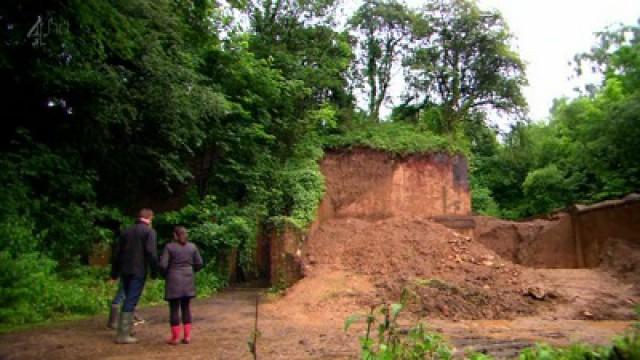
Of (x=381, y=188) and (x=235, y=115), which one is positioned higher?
(x=235, y=115)

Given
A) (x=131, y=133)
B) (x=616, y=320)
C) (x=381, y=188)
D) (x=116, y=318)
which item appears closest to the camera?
(x=116, y=318)

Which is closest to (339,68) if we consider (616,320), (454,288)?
(454,288)

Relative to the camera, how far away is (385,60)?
24.7 metres

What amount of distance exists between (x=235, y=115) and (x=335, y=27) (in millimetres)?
6190

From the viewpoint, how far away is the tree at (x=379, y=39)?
24188mm

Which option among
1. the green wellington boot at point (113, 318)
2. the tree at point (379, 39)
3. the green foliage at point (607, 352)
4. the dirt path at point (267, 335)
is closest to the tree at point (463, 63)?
the tree at point (379, 39)

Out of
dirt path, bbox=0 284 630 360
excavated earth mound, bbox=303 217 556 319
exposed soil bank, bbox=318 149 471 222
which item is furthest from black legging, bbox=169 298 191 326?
exposed soil bank, bbox=318 149 471 222

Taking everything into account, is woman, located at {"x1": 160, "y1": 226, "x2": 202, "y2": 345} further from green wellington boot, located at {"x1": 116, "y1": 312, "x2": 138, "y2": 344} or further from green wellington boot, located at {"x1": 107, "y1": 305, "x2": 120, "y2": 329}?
green wellington boot, located at {"x1": 107, "y1": 305, "x2": 120, "y2": 329}

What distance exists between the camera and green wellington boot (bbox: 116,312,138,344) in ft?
25.5

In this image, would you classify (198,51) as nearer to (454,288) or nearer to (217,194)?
(217,194)

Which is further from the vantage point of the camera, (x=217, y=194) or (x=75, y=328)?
(x=217, y=194)

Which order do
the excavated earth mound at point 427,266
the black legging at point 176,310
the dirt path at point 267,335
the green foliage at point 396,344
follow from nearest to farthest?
the green foliage at point 396,344 → the dirt path at point 267,335 → the black legging at point 176,310 → the excavated earth mound at point 427,266

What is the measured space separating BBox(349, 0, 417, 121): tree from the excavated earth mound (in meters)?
8.64

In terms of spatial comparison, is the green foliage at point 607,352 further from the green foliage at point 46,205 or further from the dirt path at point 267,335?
the green foliage at point 46,205
